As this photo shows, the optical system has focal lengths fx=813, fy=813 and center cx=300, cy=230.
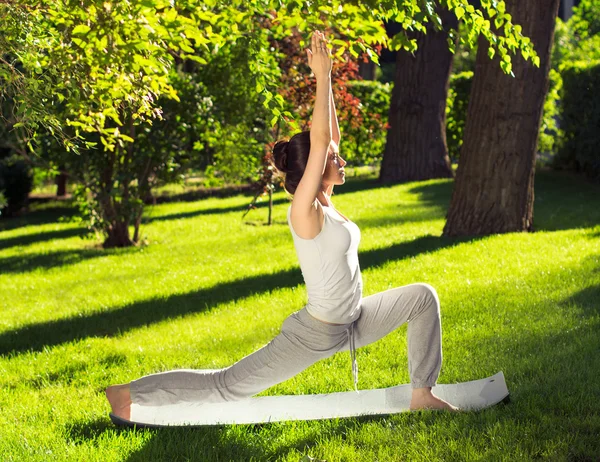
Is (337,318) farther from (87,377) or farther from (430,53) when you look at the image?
(430,53)

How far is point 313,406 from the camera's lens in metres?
4.45

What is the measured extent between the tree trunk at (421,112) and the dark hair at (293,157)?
10.7 meters

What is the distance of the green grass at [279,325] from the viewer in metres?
3.89

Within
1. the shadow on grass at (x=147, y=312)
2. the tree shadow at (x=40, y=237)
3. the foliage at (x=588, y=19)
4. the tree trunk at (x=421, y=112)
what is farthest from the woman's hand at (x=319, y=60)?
the foliage at (x=588, y=19)

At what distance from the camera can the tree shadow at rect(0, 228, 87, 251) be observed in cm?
1257

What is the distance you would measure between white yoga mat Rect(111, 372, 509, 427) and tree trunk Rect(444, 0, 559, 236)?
4.78 meters

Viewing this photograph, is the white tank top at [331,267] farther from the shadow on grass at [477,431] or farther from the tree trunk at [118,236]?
the tree trunk at [118,236]

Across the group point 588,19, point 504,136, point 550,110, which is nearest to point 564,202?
point 504,136

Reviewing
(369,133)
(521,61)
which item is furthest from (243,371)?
(369,133)

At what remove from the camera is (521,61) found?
28.9ft

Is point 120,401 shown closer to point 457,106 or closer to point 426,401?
point 426,401

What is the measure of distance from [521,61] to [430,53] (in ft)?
18.4

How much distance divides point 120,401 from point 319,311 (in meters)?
1.17

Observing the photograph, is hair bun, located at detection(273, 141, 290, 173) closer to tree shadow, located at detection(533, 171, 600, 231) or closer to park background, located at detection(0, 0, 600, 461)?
park background, located at detection(0, 0, 600, 461)
